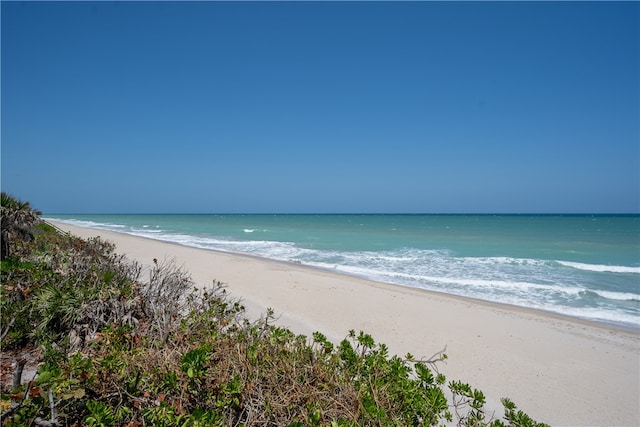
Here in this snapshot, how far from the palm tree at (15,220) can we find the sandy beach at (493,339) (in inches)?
185

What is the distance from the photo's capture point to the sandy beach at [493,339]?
504cm

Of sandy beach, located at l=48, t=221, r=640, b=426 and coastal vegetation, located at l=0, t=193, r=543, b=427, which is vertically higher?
coastal vegetation, located at l=0, t=193, r=543, b=427

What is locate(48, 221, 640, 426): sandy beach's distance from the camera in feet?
16.5

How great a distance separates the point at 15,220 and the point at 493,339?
12.0 m

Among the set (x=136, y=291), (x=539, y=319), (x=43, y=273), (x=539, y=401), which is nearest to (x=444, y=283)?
(x=539, y=319)

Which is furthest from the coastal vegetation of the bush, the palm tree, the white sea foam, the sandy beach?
the white sea foam

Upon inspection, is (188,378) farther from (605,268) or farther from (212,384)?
(605,268)

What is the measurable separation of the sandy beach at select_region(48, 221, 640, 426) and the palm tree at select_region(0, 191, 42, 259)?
15.5 feet

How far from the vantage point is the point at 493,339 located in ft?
23.9

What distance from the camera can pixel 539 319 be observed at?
8992 mm

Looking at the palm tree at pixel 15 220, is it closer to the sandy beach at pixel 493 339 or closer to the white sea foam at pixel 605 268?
the sandy beach at pixel 493 339

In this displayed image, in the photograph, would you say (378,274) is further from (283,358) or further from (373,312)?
(283,358)

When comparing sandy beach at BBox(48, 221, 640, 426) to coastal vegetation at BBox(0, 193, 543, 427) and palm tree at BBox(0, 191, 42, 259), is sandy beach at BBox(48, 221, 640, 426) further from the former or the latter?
palm tree at BBox(0, 191, 42, 259)

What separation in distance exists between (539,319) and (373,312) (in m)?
4.75
